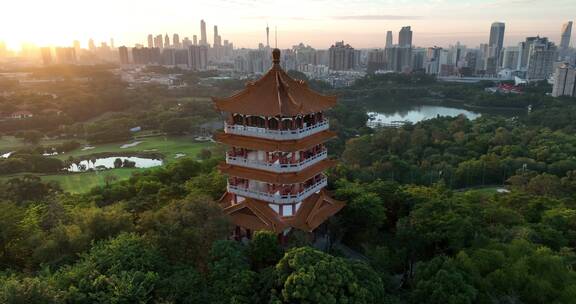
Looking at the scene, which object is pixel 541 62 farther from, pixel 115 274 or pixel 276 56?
pixel 115 274

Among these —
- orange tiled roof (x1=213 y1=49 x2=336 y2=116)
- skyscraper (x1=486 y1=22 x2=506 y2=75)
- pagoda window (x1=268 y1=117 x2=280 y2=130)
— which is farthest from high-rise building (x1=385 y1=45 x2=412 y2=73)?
pagoda window (x1=268 y1=117 x2=280 y2=130)

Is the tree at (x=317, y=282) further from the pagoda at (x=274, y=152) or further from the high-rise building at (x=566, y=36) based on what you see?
the high-rise building at (x=566, y=36)

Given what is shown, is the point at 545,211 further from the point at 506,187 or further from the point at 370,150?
the point at 370,150

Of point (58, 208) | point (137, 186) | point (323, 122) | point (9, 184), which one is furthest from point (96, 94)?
point (323, 122)

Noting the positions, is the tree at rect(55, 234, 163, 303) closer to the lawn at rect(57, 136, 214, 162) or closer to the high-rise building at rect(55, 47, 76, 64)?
the lawn at rect(57, 136, 214, 162)

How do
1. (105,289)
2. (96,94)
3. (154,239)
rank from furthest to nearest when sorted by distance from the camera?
(96,94)
(154,239)
(105,289)

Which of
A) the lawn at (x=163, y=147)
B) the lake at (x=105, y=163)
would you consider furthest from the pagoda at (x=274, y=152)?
the lawn at (x=163, y=147)
